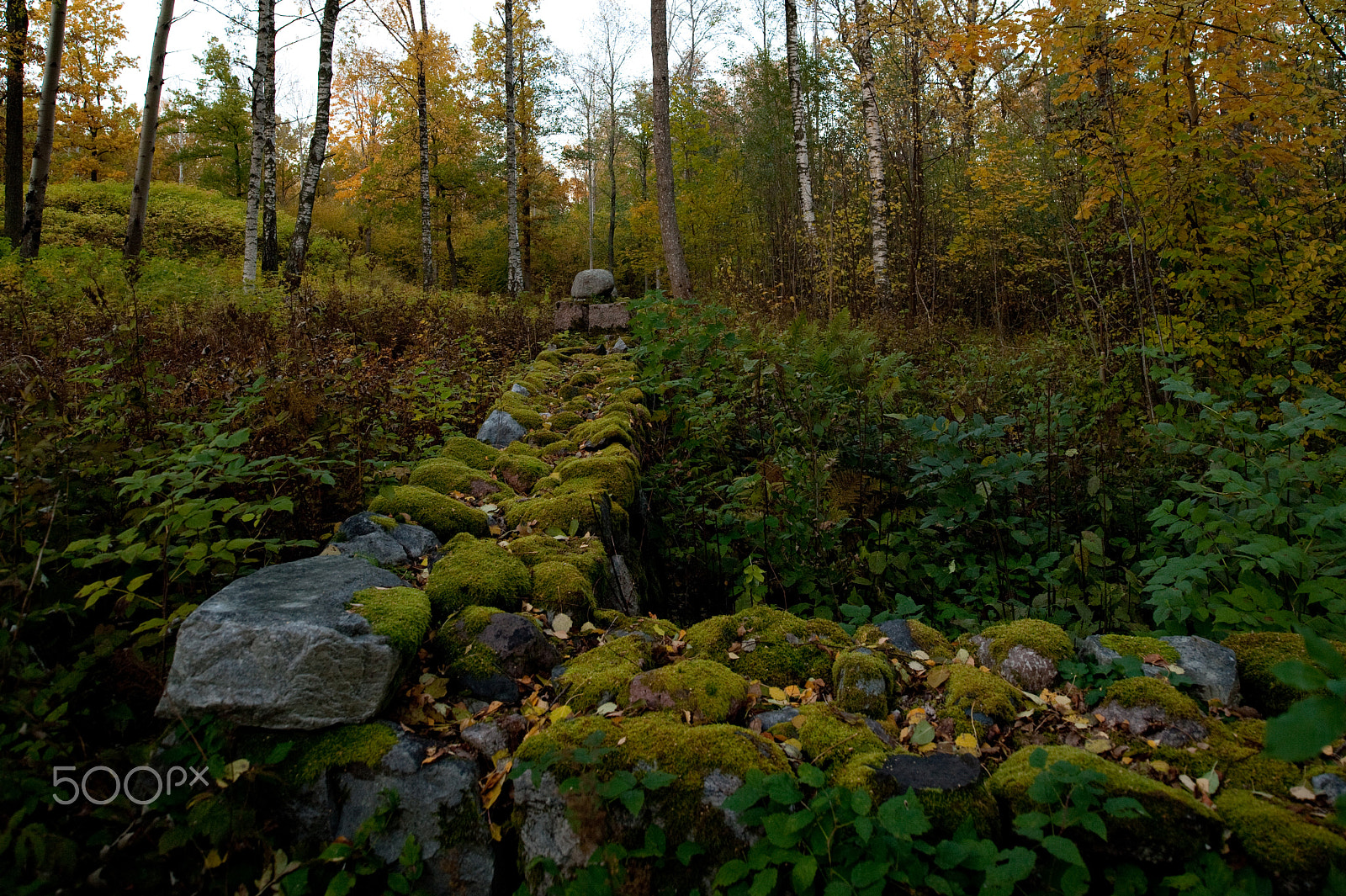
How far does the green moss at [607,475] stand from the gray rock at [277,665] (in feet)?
6.06

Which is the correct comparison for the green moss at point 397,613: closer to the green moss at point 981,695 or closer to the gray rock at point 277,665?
the gray rock at point 277,665

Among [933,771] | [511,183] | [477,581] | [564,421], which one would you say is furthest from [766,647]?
[511,183]

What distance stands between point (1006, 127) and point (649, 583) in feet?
56.5

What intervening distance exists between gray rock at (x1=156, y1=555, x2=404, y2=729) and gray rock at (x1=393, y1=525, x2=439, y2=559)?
91 cm

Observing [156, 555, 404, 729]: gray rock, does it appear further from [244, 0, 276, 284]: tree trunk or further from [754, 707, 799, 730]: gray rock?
[244, 0, 276, 284]: tree trunk

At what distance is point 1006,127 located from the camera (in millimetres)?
16297

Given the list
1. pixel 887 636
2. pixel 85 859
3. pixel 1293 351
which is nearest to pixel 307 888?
pixel 85 859

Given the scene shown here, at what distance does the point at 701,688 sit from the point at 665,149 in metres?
9.98

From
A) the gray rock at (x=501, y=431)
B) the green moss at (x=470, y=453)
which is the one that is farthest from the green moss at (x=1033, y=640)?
the gray rock at (x=501, y=431)

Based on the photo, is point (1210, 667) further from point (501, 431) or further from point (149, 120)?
point (149, 120)

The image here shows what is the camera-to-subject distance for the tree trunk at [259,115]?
987cm

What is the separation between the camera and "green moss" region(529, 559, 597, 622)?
269 centimetres

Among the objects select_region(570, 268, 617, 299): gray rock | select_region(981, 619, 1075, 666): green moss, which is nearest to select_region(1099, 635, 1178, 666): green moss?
select_region(981, 619, 1075, 666): green moss

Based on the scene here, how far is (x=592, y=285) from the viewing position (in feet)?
38.5
